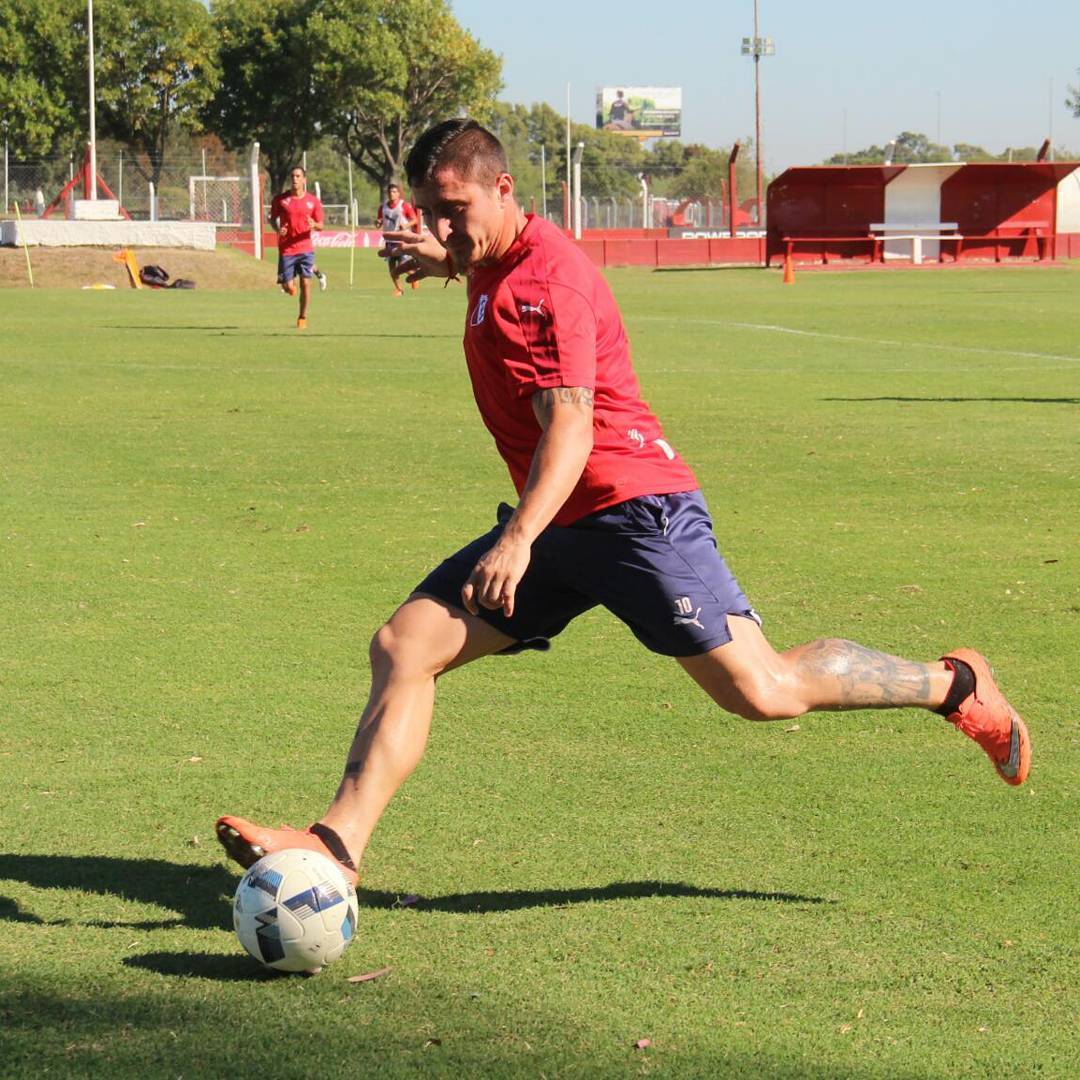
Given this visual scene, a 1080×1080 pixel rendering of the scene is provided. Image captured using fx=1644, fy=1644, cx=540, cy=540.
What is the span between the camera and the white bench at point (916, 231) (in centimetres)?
5097

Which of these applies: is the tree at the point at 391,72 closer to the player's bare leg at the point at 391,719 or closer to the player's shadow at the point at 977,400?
the player's shadow at the point at 977,400

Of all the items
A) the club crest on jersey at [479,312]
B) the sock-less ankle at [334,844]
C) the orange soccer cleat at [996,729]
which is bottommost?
the sock-less ankle at [334,844]

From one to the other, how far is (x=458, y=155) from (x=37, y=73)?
8047cm

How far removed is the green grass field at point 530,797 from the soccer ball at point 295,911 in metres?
0.09

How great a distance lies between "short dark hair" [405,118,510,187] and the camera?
4.12m

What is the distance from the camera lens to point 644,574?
425 cm

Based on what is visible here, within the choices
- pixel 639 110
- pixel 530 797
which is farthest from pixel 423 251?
pixel 639 110

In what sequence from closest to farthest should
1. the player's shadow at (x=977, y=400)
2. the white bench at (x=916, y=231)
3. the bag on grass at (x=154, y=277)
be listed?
the player's shadow at (x=977, y=400) < the bag on grass at (x=154, y=277) < the white bench at (x=916, y=231)

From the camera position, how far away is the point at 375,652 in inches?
173

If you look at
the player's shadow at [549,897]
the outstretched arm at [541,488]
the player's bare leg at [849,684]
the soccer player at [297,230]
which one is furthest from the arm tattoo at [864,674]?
the soccer player at [297,230]

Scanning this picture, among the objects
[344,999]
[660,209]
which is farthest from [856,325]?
[660,209]

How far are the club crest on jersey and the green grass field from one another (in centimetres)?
148

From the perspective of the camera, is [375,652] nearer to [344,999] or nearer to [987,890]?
[344,999]

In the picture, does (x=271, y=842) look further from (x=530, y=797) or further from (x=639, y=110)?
(x=639, y=110)
